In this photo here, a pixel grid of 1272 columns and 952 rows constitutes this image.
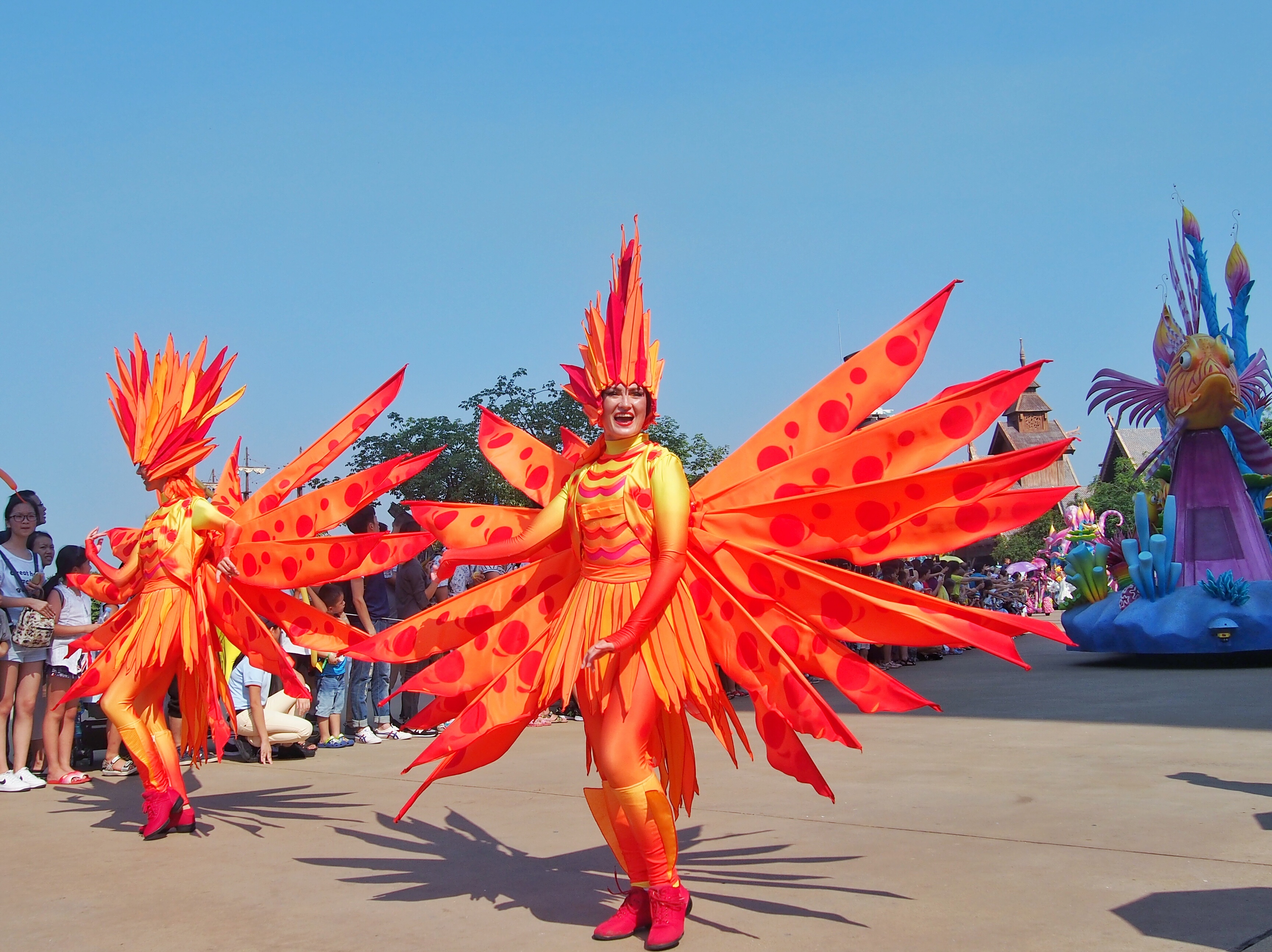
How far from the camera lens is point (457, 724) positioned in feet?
12.4

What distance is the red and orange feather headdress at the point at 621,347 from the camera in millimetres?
3859

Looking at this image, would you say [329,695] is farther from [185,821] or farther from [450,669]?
[450,669]

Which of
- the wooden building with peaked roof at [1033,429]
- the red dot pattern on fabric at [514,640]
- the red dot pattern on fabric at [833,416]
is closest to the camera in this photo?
the red dot pattern on fabric at [833,416]

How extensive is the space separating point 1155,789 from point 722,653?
2896 millimetres

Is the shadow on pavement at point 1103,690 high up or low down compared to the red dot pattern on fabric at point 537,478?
down

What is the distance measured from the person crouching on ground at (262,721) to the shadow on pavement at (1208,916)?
5.74 m

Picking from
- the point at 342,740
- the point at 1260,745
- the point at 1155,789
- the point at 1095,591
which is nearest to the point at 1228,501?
the point at 1095,591

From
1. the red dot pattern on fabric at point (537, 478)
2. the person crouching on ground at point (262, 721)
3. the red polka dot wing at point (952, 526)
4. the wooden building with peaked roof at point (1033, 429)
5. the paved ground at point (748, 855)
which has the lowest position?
the paved ground at point (748, 855)

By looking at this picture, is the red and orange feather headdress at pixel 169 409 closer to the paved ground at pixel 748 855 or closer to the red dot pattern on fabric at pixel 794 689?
the paved ground at pixel 748 855

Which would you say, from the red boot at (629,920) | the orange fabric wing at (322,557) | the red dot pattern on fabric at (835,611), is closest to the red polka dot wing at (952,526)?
the red dot pattern on fabric at (835,611)

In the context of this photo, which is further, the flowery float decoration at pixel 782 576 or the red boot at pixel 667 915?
the flowery float decoration at pixel 782 576

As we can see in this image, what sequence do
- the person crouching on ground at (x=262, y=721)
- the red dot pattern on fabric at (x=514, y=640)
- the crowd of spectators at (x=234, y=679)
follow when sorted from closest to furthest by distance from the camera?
1. the red dot pattern on fabric at (x=514, y=640)
2. the crowd of spectators at (x=234, y=679)
3. the person crouching on ground at (x=262, y=721)

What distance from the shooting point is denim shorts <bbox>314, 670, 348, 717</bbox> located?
8586 millimetres

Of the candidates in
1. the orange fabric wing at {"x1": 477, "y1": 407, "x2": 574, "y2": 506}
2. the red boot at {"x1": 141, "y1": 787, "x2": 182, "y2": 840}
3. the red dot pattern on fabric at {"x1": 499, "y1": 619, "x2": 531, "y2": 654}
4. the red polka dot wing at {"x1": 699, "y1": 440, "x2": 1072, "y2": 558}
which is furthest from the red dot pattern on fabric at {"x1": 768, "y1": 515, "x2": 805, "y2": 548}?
the red boot at {"x1": 141, "y1": 787, "x2": 182, "y2": 840}
